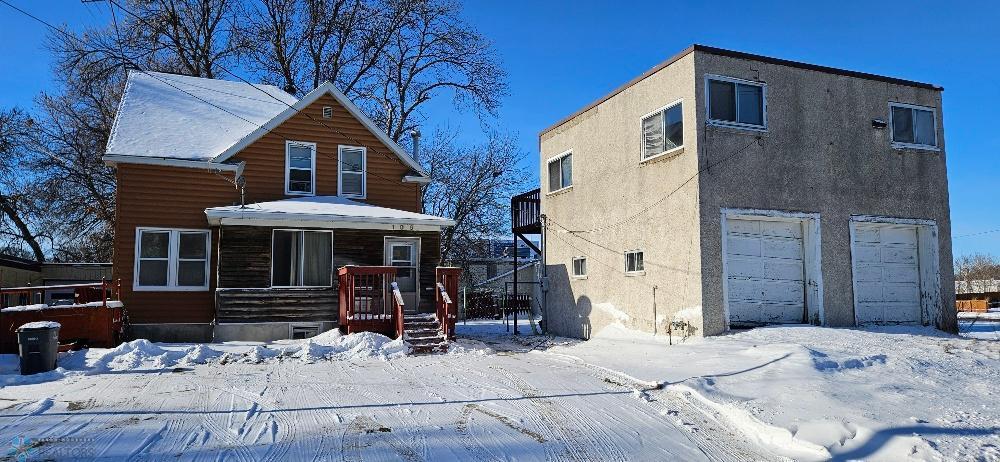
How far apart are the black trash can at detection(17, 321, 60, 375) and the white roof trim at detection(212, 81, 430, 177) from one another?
300 inches

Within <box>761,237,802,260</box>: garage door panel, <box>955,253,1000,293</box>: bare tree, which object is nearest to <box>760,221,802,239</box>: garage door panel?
<box>761,237,802,260</box>: garage door panel

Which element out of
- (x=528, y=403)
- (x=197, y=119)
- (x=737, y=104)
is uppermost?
(x=197, y=119)

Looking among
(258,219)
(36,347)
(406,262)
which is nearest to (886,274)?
(406,262)

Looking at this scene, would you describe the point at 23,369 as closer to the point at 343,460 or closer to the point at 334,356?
the point at 334,356

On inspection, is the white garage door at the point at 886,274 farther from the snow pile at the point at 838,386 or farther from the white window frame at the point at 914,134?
the white window frame at the point at 914,134

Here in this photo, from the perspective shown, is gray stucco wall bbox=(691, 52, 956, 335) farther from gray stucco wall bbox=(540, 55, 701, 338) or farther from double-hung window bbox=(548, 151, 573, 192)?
double-hung window bbox=(548, 151, 573, 192)

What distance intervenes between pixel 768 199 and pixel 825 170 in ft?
5.38

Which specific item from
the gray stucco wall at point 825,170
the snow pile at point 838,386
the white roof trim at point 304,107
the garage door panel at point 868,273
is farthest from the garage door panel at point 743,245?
the white roof trim at point 304,107

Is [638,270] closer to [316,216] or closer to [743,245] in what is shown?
[743,245]

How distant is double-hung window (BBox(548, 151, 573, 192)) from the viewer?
1803 cm

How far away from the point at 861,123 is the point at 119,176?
16888mm

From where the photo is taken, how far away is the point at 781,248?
13742 mm

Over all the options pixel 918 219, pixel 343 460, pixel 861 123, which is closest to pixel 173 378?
pixel 343 460

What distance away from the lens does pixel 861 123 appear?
14492 mm
